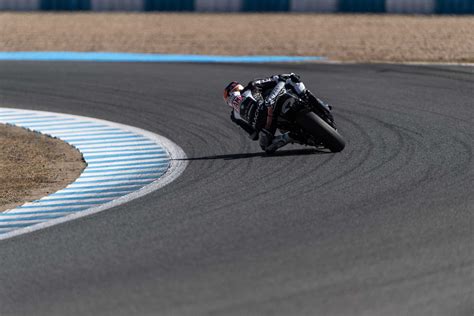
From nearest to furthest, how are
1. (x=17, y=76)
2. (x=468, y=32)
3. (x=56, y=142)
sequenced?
(x=56, y=142), (x=17, y=76), (x=468, y=32)

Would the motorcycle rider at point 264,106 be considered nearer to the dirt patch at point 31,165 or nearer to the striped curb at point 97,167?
the striped curb at point 97,167

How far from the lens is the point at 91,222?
10.1 m

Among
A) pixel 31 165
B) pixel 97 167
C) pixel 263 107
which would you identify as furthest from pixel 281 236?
pixel 31 165

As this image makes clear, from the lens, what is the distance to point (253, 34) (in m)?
28.0

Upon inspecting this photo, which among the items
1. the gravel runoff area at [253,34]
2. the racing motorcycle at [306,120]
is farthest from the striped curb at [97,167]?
the gravel runoff area at [253,34]

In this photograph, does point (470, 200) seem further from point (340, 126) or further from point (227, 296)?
point (340, 126)

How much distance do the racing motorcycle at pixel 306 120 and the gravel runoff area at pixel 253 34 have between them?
33.5ft

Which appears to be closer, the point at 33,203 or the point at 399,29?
the point at 33,203

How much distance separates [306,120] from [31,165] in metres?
3.84

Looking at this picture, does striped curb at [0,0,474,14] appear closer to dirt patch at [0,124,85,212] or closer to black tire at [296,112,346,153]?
dirt patch at [0,124,85,212]

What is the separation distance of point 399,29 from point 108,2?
10512mm

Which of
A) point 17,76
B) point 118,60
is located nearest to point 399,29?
point 118,60

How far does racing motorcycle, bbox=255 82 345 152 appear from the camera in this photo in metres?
12.9

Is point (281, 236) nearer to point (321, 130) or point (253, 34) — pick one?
→ point (321, 130)
